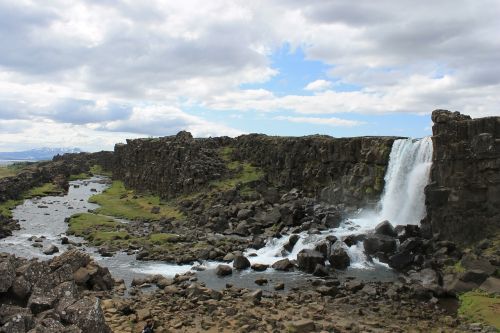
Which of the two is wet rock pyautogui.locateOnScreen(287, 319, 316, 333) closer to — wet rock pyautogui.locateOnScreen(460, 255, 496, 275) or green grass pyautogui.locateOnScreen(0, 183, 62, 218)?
wet rock pyautogui.locateOnScreen(460, 255, 496, 275)

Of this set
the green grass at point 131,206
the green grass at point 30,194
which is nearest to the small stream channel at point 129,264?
the green grass at point 30,194

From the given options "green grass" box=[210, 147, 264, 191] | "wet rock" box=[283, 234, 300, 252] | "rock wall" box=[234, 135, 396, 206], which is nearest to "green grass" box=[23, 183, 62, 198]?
"green grass" box=[210, 147, 264, 191]

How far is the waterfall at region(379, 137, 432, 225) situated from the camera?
2329 inches

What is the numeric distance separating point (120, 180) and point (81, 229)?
90.3 meters

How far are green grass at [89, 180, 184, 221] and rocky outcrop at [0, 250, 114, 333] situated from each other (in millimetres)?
52519

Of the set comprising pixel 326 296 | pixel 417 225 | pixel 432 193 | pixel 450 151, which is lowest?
pixel 326 296

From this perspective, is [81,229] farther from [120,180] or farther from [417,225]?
[120,180]

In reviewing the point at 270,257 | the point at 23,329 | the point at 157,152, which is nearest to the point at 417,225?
the point at 270,257

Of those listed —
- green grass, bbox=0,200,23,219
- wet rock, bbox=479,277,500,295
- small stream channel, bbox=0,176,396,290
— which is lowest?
small stream channel, bbox=0,176,396,290

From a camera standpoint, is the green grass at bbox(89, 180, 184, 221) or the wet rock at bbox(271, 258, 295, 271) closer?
the wet rock at bbox(271, 258, 295, 271)

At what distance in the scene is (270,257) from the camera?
54.7 m

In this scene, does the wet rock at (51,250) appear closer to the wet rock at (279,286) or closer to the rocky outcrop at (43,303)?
the rocky outcrop at (43,303)

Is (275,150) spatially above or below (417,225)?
above

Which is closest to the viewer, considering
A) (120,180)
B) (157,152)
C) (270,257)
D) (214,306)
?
(214,306)
